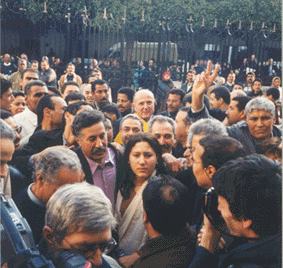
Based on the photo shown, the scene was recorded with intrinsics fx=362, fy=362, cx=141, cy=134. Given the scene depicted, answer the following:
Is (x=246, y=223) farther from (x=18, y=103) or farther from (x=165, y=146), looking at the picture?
(x=18, y=103)

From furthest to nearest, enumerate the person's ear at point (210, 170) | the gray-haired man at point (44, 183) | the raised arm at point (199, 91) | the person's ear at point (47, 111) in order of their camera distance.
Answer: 1. the person's ear at point (47, 111)
2. the raised arm at point (199, 91)
3. the person's ear at point (210, 170)
4. the gray-haired man at point (44, 183)

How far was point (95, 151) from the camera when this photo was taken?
2.92m

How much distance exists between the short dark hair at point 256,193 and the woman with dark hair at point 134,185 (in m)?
1.08

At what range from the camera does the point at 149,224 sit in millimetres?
2059

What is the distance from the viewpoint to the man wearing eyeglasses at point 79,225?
1.54 m

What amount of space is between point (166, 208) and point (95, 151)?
1.09m

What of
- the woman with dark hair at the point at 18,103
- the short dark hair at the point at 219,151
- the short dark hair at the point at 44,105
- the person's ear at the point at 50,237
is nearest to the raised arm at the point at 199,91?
the short dark hair at the point at 219,151

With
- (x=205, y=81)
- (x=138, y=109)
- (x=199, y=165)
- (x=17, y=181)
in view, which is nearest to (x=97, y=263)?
(x=199, y=165)

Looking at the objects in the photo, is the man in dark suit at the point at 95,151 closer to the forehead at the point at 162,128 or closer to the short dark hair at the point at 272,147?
the forehead at the point at 162,128

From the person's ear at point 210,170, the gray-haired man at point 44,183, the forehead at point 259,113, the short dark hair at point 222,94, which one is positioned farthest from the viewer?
the short dark hair at point 222,94

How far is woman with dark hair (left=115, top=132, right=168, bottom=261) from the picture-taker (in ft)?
8.41

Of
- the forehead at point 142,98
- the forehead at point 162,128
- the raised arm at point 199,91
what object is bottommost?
the forehead at point 162,128

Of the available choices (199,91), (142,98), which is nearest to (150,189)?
(199,91)

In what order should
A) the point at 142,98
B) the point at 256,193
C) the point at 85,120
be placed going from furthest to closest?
the point at 142,98 → the point at 85,120 → the point at 256,193
